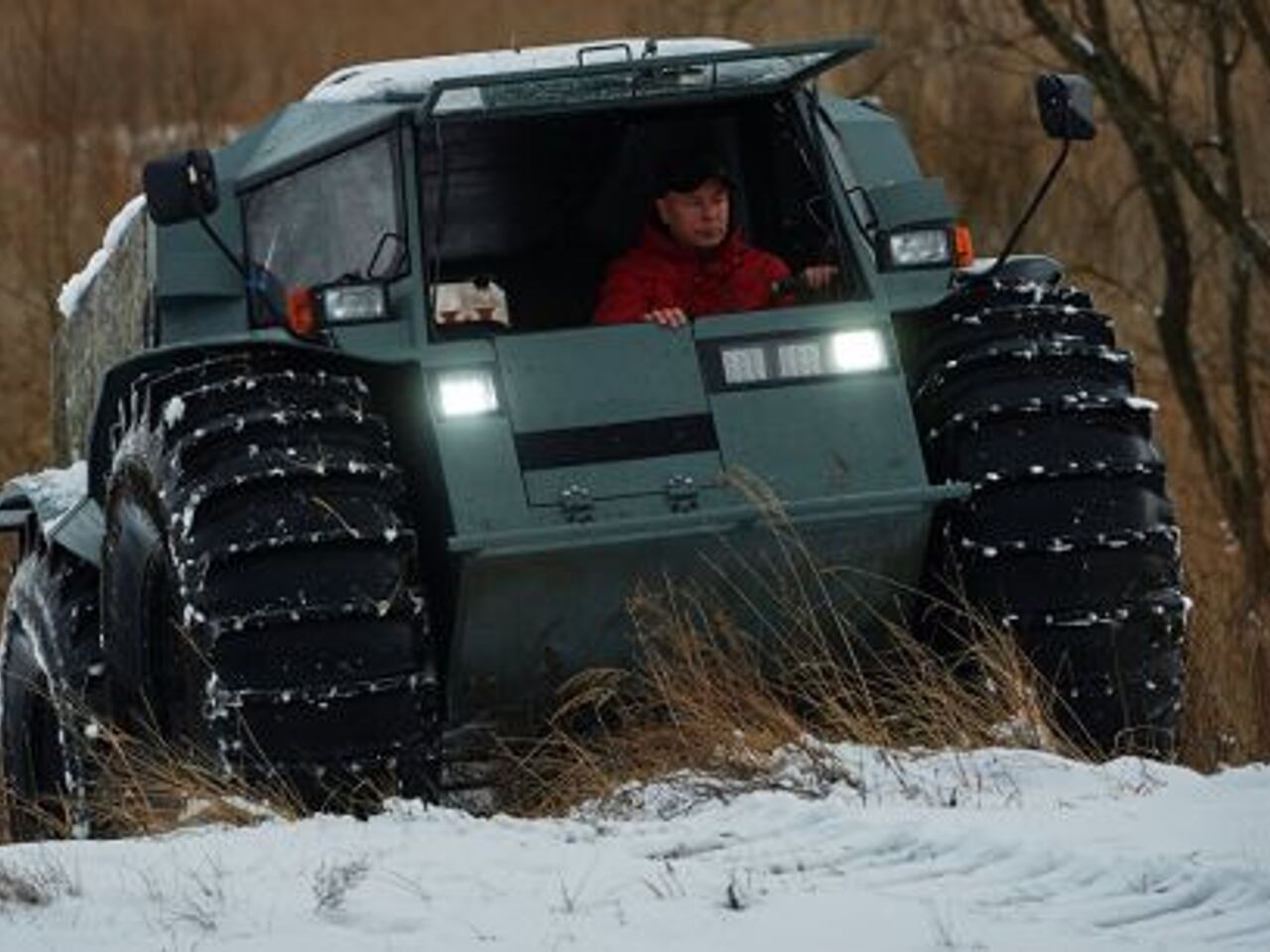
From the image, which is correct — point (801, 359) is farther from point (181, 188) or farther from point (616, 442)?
point (181, 188)

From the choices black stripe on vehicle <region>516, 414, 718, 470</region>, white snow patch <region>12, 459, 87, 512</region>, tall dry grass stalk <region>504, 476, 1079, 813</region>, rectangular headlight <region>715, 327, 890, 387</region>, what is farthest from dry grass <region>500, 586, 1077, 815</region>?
white snow patch <region>12, 459, 87, 512</region>

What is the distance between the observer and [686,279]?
→ 10.9 metres

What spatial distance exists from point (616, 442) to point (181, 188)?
1313 millimetres

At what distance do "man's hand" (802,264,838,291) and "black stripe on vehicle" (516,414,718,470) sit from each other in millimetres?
885

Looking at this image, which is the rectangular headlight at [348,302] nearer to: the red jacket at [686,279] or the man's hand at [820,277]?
the red jacket at [686,279]

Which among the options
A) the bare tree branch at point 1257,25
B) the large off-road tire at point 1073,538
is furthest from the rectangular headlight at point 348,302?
the bare tree branch at point 1257,25

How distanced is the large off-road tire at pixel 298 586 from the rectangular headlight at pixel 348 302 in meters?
0.22

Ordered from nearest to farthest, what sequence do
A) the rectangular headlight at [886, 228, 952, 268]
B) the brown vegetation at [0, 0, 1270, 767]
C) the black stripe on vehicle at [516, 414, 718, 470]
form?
the black stripe on vehicle at [516, 414, 718, 470]
the rectangular headlight at [886, 228, 952, 268]
the brown vegetation at [0, 0, 1270, 767]

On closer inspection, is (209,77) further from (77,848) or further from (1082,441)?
(77,848)

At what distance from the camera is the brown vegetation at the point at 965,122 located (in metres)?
20.5

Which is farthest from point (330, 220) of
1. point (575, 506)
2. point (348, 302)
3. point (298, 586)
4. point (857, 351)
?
point (298, 586)

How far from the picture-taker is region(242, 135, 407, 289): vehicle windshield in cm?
1066

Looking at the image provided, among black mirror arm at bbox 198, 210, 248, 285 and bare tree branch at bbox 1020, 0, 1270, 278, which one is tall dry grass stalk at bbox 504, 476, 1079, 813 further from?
bare tree branch at bbox 1020, 0, 1270, 278

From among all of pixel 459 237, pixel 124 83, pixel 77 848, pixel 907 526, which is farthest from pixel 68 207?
pixel 77 848
